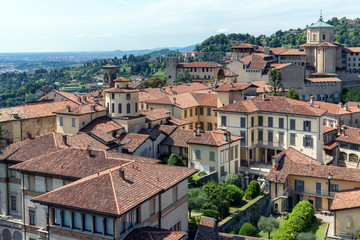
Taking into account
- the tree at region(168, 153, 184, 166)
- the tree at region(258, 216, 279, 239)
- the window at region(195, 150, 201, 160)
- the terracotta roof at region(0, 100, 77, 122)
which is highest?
the terracotta roof at region(0, 100, 77, 122)

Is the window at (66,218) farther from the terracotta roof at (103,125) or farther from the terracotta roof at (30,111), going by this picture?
the terracotta roof at (30,111)

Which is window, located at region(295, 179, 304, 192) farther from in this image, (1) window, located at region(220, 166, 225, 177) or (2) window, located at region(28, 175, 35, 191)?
(2) window, located at region(28, 175, 35, 191)

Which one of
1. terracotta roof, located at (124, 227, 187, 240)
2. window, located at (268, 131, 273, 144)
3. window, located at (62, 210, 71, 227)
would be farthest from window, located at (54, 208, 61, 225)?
window, located at (268, 131, 273, 144)

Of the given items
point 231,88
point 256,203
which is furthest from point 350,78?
point 256,203

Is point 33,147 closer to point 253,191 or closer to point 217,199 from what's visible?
point 217,199

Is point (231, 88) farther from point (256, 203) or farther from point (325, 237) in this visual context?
point (325, 237)

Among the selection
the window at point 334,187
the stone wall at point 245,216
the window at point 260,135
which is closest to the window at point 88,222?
the stone wall at point 245,216
